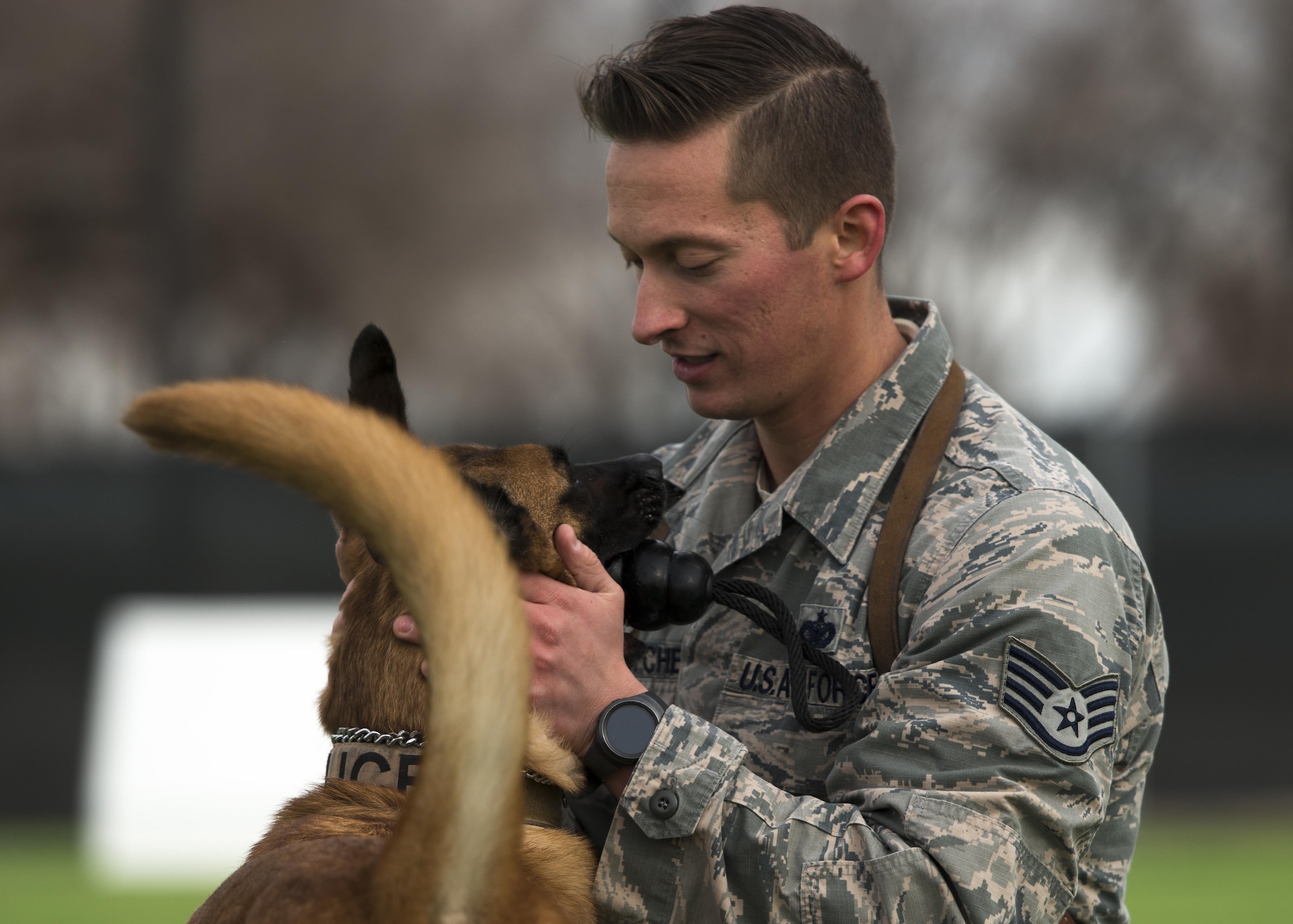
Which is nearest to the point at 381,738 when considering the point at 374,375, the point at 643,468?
the point at 374,375

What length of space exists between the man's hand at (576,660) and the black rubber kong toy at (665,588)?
0.17m

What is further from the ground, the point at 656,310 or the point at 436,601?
the point at 656,310

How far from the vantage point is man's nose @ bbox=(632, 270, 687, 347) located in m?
2.62

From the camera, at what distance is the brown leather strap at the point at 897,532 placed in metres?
2.40

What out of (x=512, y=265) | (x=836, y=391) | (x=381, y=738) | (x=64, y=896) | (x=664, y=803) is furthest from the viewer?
(x=512, y=265)

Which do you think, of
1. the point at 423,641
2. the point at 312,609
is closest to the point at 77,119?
the point at 312,609

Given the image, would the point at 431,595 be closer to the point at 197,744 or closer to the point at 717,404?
the point at 717,404

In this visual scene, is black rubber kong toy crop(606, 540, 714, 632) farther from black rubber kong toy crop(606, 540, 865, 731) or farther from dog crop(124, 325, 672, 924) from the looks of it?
dog crop(124, 325, 672, 924)

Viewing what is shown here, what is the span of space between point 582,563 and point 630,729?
0.38 metres

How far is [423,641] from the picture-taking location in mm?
1675

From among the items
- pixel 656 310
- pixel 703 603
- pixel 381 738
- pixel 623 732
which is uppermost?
pixel 656 310

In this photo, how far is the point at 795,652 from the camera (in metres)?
2.44

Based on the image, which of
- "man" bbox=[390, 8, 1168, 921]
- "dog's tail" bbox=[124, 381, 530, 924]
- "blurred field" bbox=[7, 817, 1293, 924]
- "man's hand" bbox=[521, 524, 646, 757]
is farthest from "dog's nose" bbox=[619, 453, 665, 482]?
"blurred field" bbox=[7, 817, 1293, 924]

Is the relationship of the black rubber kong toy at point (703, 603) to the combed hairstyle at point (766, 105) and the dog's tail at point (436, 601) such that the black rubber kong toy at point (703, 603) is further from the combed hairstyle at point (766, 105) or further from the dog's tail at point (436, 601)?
the dog's tail at point (436, 601)
